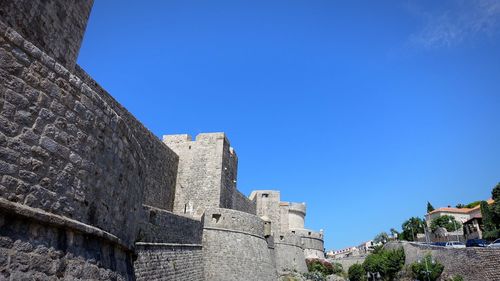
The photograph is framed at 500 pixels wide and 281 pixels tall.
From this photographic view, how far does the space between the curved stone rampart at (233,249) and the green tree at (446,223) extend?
50.1m

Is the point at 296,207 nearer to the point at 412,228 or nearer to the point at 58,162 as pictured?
the point at 412,228

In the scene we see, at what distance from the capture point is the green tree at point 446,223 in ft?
201

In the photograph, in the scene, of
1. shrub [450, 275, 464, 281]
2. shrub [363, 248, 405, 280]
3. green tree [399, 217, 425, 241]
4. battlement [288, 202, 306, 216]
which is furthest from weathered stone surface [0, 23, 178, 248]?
green tree [399, 217, 425, 241]

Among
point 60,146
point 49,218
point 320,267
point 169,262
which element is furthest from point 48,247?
point 320,267

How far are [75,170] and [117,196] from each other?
3.31 ft

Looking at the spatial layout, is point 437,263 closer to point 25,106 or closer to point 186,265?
point 186,265

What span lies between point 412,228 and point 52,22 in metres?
66.8

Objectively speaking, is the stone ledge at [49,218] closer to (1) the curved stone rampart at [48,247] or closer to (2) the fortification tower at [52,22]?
(1) the curved stone rampart at [48,247]

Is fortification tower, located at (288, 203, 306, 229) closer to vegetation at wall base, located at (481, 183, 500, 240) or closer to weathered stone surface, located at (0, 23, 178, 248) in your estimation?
vegetation at wall base, located at (481, 183, 500, 240)

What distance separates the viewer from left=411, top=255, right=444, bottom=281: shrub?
30.5m

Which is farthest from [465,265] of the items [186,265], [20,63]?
[20,63]

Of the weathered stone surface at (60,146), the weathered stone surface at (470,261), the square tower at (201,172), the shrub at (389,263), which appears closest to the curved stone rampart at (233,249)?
the square tower at (201,172)

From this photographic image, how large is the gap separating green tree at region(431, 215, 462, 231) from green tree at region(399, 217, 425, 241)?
2.00 metres

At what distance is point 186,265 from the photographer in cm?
1555
